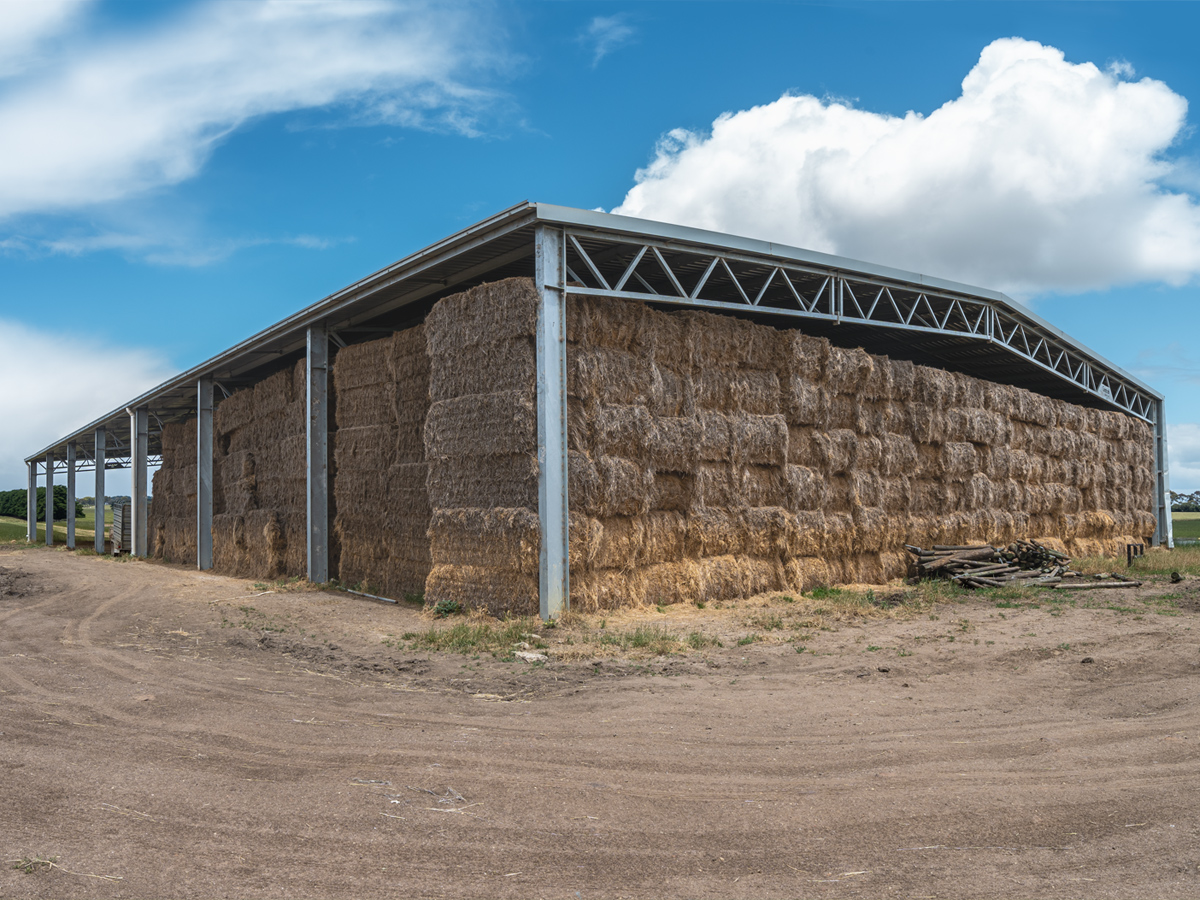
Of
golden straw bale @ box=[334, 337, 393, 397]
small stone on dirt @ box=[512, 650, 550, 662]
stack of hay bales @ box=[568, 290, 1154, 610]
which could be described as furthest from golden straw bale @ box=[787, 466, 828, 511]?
golden straw bale @ box=[334, 337, 393, 397]

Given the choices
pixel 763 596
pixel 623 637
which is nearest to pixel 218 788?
pixel 623 637

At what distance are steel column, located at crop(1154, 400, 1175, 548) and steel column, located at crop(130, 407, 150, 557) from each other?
3743cm

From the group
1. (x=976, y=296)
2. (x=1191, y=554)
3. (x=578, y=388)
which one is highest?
(x=976, y=296)

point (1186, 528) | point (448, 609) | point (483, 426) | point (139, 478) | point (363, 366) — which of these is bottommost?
point (1186, 528)

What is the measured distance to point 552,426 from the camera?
12500 millimetres

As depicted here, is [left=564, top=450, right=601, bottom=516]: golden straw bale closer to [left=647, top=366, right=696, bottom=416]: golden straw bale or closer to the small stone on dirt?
[left=647, top=366, right=696, bottom=416]: golden straw bale

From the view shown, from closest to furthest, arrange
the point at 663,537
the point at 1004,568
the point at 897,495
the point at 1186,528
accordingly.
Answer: the point at 663,537
the point at 1004,568
the point at 897,495
the point at 1186,528

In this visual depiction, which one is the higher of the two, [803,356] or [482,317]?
[482,317]

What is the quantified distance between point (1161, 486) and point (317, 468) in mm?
30643

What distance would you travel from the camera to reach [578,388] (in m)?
13.1

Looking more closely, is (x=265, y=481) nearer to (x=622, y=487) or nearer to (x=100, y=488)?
(x=622, y=487)

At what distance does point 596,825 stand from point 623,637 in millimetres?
6356

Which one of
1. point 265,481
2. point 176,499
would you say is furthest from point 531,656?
point 176,499

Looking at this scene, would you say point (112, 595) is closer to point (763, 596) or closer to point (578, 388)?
point (578, 388)
